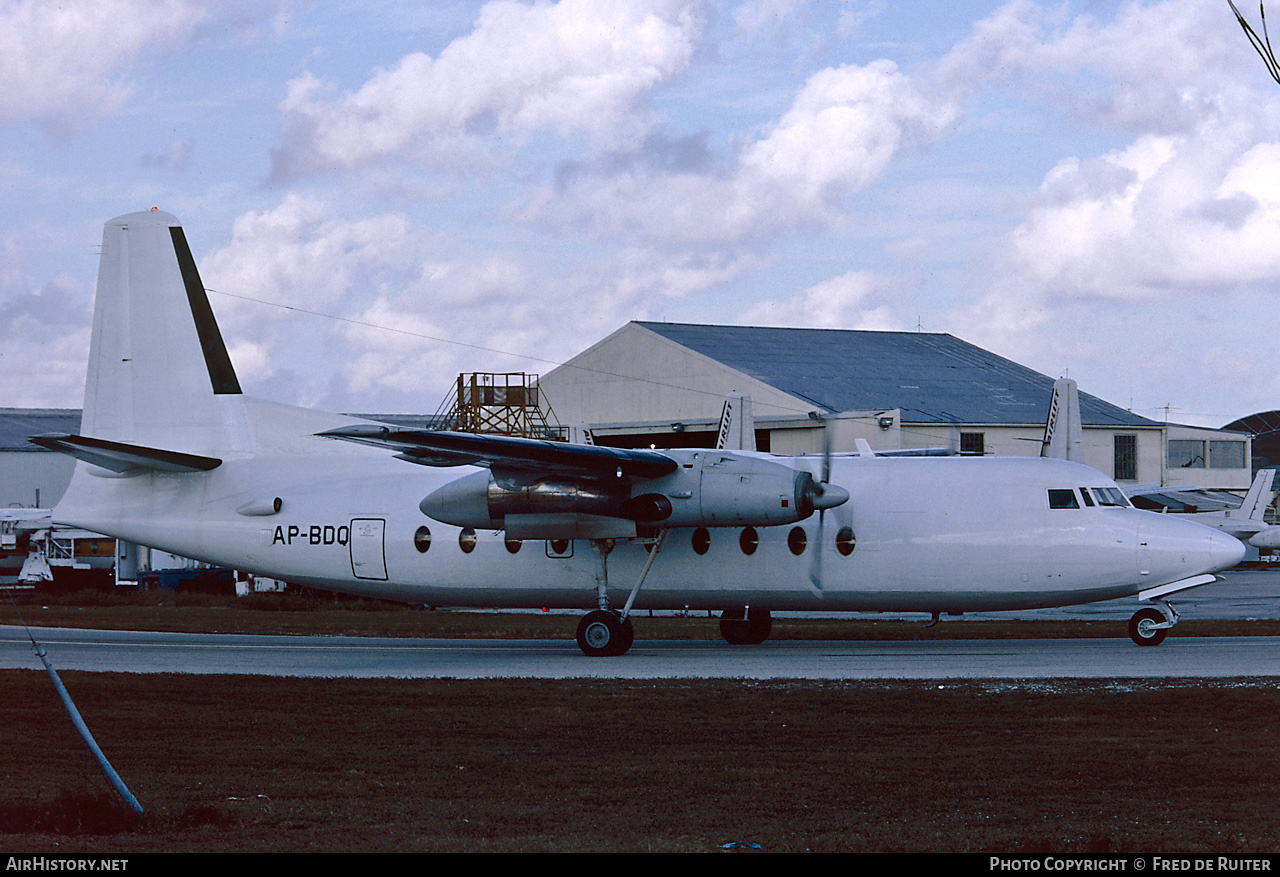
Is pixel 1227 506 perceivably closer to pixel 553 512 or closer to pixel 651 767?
pixel 553 512

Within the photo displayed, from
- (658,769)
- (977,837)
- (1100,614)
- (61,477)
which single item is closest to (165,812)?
(658,769)

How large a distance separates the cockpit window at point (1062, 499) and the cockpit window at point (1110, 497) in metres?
0.41

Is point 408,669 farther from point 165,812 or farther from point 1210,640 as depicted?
point 1210,640

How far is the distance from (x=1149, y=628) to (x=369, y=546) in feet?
44.3

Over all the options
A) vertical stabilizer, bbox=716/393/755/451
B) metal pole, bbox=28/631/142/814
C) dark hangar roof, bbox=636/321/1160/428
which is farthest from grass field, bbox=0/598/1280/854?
dark hangar roof, bbox=636/321/1160/428

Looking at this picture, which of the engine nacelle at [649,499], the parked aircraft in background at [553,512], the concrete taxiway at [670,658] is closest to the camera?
the concrete taxiway at [670,658]

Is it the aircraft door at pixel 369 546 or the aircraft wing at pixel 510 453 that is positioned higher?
the aircraft wing at pixel 510 453

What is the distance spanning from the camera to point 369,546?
23.7 meters

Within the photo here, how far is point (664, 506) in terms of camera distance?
2116 cm

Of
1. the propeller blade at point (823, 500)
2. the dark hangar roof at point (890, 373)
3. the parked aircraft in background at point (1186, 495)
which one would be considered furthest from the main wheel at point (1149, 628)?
the dark hangar roof at point (890, 373)

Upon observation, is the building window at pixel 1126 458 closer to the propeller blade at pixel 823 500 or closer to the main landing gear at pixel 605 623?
the propeller blade at pixel 823 500

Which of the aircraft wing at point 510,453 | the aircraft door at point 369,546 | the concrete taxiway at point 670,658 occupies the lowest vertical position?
the concrete taxiway at point 670,658

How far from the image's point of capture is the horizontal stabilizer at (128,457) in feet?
72.2

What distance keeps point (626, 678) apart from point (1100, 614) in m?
20.6
